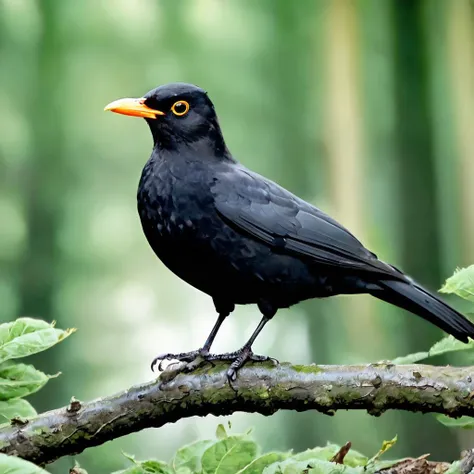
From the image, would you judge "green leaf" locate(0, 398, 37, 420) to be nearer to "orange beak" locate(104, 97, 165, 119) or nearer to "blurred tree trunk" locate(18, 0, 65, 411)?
"orange beak" locate(104, 97, 165, 119)

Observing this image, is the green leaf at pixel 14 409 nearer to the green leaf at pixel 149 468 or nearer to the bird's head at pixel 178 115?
the green leaf at pixel 149 468

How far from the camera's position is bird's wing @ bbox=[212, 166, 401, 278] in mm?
2242

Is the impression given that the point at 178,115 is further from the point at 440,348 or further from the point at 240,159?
the point at 240,159

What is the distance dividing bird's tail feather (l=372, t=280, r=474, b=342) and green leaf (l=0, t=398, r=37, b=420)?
1.13m

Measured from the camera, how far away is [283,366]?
1.87 m

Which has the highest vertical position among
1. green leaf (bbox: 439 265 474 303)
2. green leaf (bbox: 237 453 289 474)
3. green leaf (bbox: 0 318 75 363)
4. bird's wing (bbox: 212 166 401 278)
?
bird's wing (bbox: 212 166 401 278)

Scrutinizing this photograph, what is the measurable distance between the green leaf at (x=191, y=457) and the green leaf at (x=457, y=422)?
62 centimetres

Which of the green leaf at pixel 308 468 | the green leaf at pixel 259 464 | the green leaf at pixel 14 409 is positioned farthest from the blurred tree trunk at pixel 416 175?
the green leaf at pixel 14 409

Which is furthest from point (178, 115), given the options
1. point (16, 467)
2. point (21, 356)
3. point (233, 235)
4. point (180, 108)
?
point (16, 467)

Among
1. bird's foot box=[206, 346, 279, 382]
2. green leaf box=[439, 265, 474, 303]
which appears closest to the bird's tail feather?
green leaf box=[439, 265, 474, 303]

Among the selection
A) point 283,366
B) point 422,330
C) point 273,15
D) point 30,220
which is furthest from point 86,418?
point 273,15

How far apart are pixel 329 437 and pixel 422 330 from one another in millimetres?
889

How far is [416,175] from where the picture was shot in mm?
4484

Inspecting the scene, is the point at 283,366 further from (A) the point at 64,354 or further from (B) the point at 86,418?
(A) the point at 64,354
